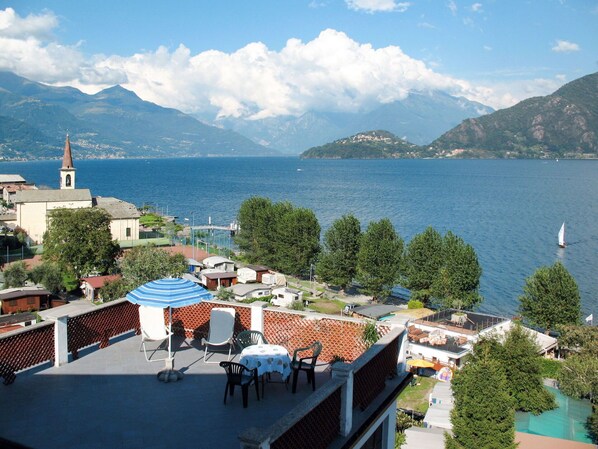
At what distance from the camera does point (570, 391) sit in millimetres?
22328

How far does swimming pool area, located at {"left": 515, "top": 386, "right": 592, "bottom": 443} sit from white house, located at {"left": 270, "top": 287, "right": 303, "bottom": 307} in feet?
53.8

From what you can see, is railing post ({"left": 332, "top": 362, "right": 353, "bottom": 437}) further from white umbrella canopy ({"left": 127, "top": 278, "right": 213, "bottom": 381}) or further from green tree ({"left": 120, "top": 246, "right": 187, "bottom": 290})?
green tree ({"left": 120, "top": 246, "right": 187, "bottom": 290})

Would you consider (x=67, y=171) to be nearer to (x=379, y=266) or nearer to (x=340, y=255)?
(x=340, y=255)

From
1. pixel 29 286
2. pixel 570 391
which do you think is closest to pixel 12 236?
pixel 29 286

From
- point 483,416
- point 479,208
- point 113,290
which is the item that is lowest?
point 483,416

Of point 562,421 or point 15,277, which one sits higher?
point 15,277

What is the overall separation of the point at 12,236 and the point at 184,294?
48.2m

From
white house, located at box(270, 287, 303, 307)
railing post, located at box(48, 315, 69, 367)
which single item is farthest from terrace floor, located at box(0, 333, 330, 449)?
white house, located at box(270, 287, 303, 307)

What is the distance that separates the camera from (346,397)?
14.8 feet

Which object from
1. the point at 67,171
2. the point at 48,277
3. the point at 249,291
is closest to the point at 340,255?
the point at 249,291

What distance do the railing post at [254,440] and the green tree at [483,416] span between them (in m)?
15.4

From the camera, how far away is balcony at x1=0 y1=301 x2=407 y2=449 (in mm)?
4535

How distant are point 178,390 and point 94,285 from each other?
27.7 m

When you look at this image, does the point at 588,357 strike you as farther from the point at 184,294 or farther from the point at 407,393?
the point at 184,294
